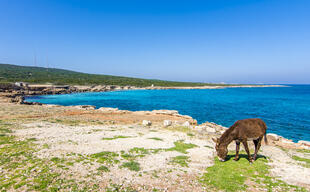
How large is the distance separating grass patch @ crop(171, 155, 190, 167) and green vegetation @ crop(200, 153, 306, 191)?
5.59 ft

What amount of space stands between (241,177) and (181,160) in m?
4.25

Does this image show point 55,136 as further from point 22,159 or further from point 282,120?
point 282,120

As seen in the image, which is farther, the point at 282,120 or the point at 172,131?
the point at 282,120

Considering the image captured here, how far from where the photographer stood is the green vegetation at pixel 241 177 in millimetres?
8984

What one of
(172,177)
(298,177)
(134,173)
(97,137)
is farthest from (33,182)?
(298,177)

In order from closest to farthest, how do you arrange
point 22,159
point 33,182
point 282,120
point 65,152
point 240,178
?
→ point 33,182, point 240,178, point 22,159, point 65,152, point 282,120

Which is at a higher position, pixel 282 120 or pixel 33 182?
pixel 33 182

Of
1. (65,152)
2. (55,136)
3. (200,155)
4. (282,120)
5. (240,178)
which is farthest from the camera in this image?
(282,120)

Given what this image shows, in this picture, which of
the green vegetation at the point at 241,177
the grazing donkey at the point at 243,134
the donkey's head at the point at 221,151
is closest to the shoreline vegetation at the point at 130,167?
the green vegetation at the point at 241,177

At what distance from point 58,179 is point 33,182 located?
3.86ft

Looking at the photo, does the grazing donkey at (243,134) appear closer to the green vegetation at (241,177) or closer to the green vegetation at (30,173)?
the green vegetation at (241,177)

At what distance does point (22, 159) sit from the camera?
11047 millimetres

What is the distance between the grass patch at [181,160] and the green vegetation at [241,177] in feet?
5.59

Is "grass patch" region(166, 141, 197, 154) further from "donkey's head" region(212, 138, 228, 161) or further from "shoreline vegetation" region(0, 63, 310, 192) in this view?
"donkey's head" region(212, 138, 228, 161)
